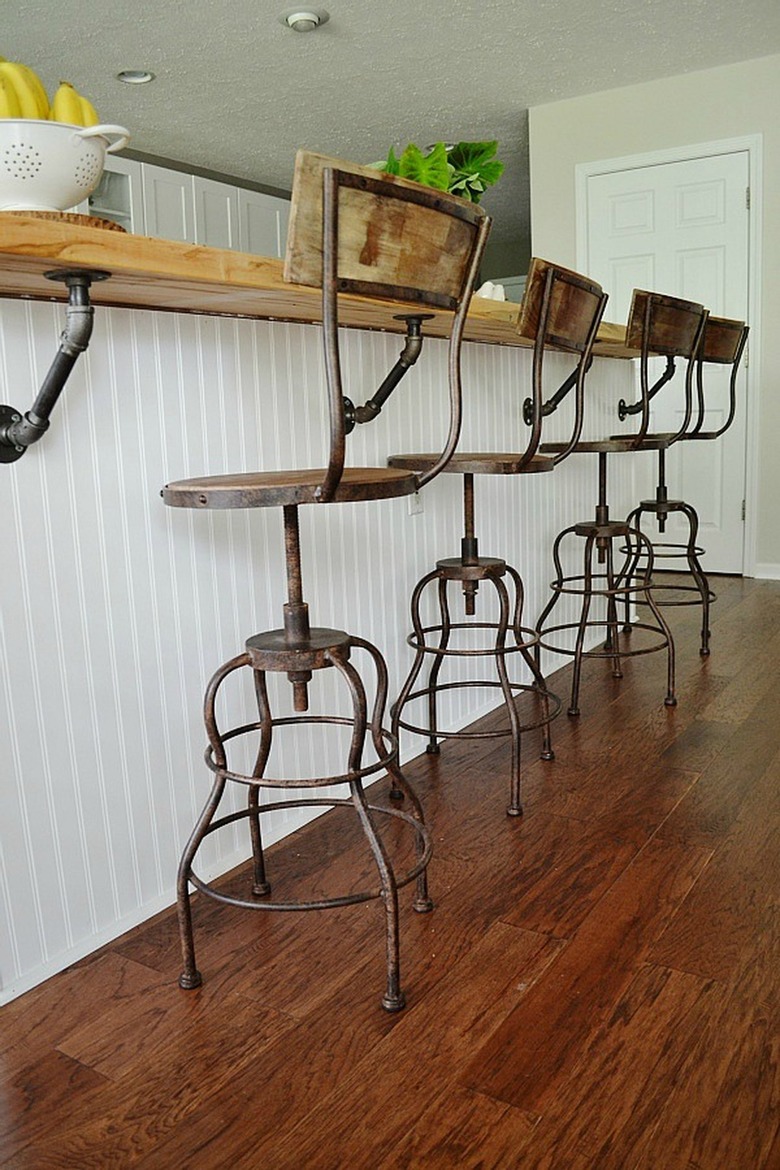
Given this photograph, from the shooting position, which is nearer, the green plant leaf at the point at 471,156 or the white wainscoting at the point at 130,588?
the white wainscoting at the point at 130,588

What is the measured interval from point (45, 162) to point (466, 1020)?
1.15 m

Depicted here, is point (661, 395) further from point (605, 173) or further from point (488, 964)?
point (488, 964)

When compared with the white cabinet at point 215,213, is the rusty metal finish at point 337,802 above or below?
below

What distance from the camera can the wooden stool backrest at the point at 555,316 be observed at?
1.85 metres

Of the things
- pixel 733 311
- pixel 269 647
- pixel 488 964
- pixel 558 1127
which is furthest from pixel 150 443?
pixel 733 311

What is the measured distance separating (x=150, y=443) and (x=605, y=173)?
13.3ft

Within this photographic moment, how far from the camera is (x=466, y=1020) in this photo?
125cm

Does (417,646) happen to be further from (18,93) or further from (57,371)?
(18,93)

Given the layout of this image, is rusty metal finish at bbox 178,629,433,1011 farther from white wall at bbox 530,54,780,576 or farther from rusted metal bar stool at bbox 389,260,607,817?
white wall at bbox 530,54,780,576

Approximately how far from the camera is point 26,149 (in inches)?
42.7

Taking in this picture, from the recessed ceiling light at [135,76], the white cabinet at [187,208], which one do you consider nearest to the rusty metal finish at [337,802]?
the recessed ceiling light at [135,76]

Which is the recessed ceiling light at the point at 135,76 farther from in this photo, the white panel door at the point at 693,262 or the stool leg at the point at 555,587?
the stool leg at the point at 555,587

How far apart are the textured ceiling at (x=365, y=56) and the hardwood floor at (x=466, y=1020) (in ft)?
11.1

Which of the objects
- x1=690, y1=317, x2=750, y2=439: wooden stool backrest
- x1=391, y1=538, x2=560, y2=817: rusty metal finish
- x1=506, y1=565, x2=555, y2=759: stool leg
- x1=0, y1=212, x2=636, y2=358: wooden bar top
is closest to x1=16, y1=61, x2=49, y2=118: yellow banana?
x1=0, y1=212, x2=636, y2=358: wooden bar top
